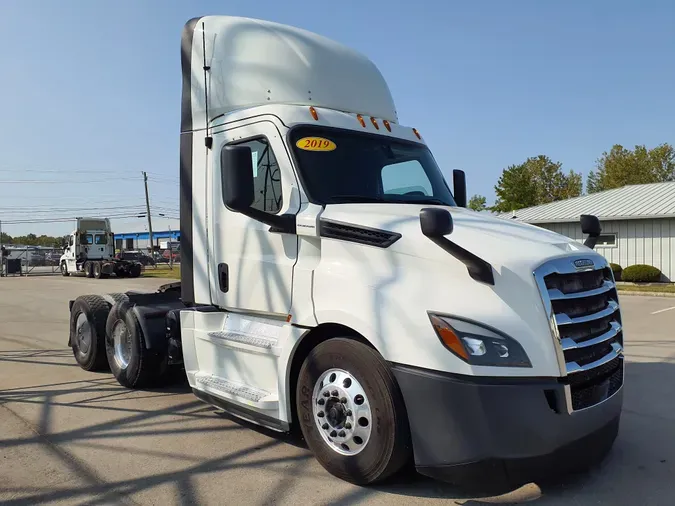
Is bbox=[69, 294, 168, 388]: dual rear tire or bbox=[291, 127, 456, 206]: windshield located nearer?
bbox=[291, 127, 456, 206]: windshield

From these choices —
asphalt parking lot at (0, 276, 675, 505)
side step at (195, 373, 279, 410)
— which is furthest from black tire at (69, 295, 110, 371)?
side step at (195, 373, 279, 410)

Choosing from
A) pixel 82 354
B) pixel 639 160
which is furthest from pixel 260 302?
pixel 639 160

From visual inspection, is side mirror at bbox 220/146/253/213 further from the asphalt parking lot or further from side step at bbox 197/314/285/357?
the asphalt parking lot

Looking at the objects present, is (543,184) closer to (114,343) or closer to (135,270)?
(135,270)

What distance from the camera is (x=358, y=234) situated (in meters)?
3.86

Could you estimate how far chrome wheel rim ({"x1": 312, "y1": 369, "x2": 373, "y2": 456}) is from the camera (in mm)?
3719

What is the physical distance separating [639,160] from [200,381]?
53033mm

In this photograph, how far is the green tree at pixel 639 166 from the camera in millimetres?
49250

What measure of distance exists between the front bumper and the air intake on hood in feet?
2.74

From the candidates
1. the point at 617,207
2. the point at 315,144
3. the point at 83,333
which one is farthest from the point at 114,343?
the point at 617,207

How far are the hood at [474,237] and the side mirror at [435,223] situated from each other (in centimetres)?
23

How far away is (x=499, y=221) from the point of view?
4391 mm

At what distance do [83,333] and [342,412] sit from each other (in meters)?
5.03

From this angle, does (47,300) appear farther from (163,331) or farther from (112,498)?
A: (112,498)
